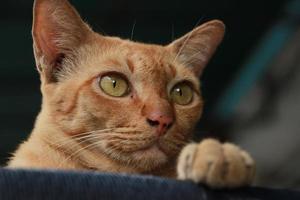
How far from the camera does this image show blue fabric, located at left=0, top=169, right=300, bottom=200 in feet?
3.40

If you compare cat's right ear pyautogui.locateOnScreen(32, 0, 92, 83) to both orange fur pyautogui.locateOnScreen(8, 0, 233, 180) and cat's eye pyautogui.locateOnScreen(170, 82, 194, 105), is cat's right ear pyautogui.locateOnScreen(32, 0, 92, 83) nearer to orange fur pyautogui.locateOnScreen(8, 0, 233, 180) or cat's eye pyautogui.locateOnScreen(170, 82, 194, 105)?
orange fur pyautogui.locateOnScreen(8, 0, 233, 180)

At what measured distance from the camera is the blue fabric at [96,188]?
1.04m

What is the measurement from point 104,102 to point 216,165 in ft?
1.75

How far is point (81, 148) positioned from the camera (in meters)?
1.57

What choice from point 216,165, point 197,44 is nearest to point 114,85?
point 197,44

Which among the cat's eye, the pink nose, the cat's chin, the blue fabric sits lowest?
the cat's chin

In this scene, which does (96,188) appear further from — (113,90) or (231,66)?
(231,66)

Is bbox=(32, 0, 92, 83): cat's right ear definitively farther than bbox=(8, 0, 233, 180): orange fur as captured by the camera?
Yes

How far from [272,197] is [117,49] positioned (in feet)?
2.54

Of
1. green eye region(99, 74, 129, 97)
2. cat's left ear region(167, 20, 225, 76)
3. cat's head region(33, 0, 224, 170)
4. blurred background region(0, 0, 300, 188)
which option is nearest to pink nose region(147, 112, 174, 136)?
cat's head region(33, 0, 224, 170)

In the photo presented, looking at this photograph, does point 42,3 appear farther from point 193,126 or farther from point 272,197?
point 272,197

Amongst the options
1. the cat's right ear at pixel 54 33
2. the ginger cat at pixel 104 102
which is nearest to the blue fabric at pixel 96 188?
the ginger cat at pixel 104 102

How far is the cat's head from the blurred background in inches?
57.7

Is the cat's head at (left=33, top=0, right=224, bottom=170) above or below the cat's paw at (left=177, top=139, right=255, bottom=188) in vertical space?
below
